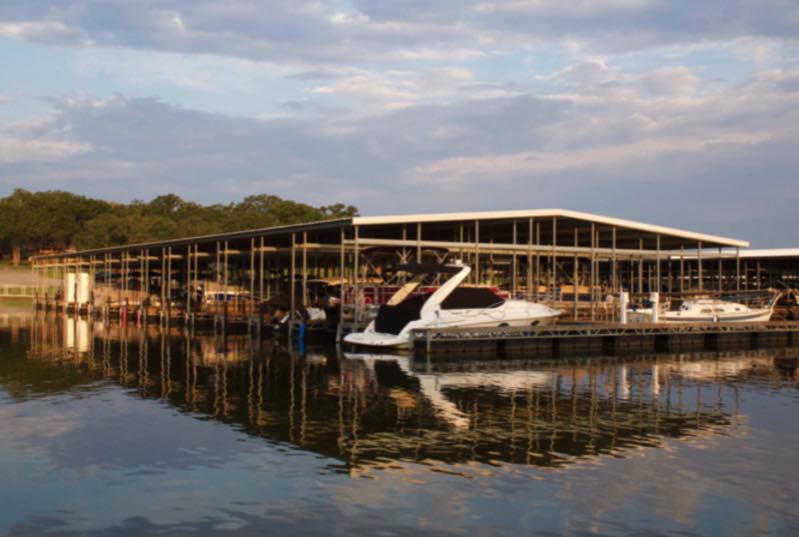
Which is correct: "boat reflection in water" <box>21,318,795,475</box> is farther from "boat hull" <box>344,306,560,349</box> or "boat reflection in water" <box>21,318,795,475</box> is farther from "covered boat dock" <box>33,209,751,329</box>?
"covered boat dock" <box>33,209,751,329</box>

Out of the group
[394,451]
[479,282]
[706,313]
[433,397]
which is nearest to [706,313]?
[706,313]

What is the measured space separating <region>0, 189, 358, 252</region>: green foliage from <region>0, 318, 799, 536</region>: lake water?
70.0 meters

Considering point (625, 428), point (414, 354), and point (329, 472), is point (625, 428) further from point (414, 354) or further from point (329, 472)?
point (414, 354)

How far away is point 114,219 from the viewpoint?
9544cm

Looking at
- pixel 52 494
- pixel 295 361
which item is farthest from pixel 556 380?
pixel 52 494

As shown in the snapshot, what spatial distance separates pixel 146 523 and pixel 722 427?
12232 mm

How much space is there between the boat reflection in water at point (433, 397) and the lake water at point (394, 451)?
3.6 inches

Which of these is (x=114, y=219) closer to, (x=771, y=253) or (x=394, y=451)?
(x=771, y=253)

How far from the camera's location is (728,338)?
128 ft

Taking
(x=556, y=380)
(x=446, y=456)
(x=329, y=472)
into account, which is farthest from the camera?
(x=556, y=380)

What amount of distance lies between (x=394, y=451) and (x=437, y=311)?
1656 centimetres

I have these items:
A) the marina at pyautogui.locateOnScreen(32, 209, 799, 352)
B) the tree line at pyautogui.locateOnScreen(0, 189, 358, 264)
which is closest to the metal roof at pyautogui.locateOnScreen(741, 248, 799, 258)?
the marina at pyautogui.locateOnScreen(32, 209, 799, 352)

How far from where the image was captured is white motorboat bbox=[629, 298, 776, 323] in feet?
132

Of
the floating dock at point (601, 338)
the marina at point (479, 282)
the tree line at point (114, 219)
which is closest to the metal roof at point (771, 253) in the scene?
the marina at point (479, 282)
